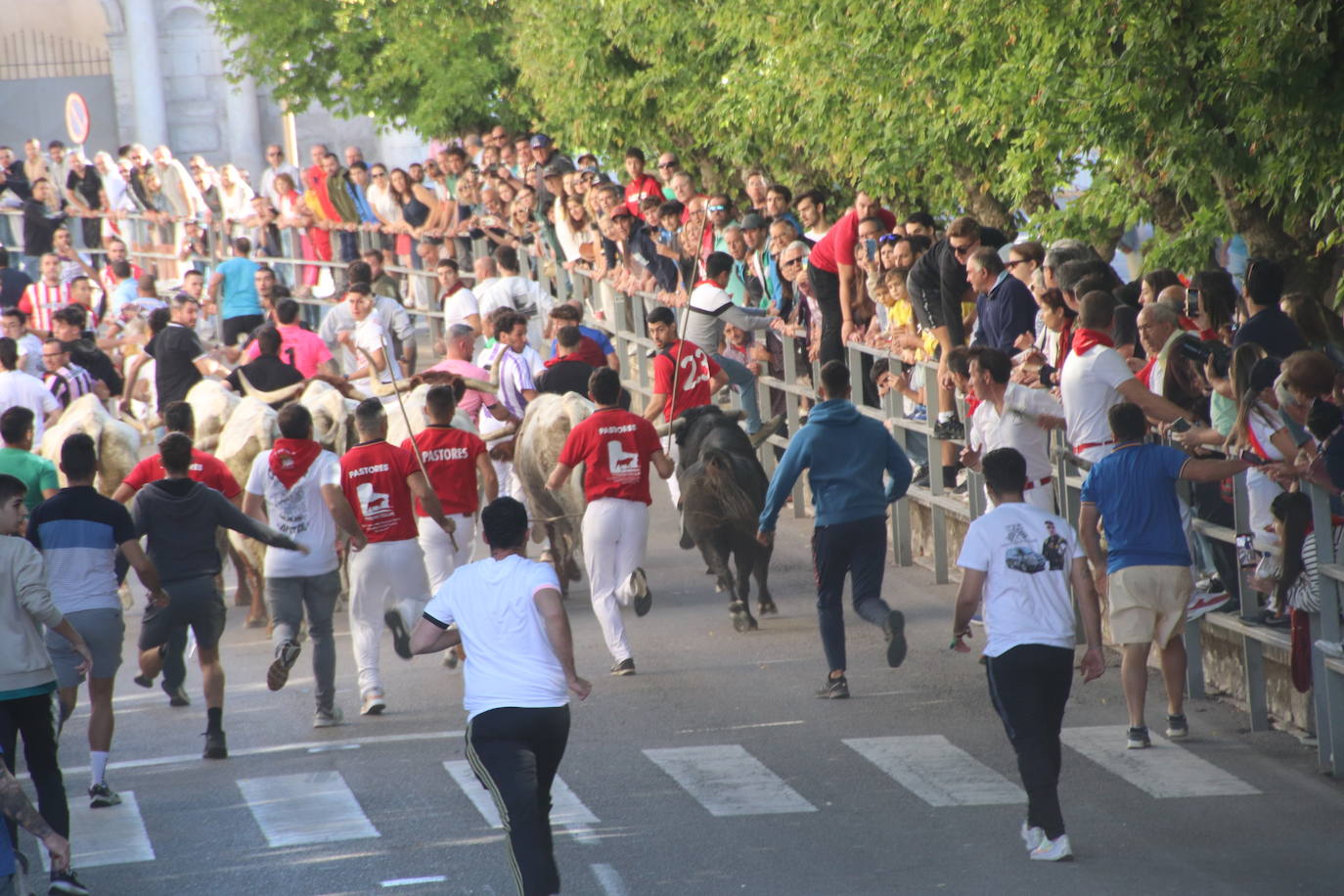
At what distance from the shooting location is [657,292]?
66.0 feet

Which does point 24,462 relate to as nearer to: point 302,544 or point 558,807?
point 302,544

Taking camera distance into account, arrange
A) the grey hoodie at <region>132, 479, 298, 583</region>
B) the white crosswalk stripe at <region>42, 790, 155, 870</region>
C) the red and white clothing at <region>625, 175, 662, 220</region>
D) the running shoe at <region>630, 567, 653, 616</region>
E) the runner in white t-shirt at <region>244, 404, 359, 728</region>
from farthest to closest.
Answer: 1. the red and white clothing at <region>625, 175, 662, 220</region>
2. the running shoe at <region>630, 567, 653, 616</region>
3. the runner in white t-shirt at <region>244, 404, 359, 728</region>
4. the grey hoodie at <region>132, 479, 298, 583</region>
5. the white crosswalk stripe at <region>42, 790, 155, 870</region>

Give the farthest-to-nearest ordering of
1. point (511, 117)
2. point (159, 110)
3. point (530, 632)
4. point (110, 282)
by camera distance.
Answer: point (159, 110) < point (511, 117) < point (110, 282) < point (530, 632)

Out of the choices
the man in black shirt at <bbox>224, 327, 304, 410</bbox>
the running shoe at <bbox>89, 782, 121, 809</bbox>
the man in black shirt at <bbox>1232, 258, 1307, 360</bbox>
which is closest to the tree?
the man in black shirt at <bbox>224, 327, 304, 410</bbox>

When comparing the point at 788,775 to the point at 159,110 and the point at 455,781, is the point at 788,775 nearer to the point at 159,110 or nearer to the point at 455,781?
the point at 455,781

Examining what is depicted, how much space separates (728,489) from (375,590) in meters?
2.65

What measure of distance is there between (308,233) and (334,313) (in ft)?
32.6

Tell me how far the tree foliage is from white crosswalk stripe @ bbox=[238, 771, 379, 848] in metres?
5.84

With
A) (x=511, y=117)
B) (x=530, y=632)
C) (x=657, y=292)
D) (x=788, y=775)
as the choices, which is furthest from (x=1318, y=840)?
(x=511, y=117)

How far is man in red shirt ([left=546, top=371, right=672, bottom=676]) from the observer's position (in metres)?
12.8

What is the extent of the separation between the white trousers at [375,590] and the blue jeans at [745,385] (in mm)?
5298

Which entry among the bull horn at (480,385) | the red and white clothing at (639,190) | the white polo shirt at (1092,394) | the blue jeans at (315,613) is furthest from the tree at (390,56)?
the white polo shirt at (1092,394)

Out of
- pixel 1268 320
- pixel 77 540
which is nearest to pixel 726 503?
pixel 1268 320

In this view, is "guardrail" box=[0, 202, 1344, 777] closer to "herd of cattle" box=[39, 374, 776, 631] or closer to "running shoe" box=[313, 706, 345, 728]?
"herd of cattle" box=[39, 374, 776, 631]
